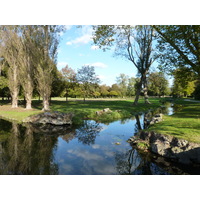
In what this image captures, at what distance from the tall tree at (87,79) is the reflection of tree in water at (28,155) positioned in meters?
26.1

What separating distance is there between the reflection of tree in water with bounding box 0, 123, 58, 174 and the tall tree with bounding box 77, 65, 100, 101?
26.1m

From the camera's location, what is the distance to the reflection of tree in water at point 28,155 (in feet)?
17.2

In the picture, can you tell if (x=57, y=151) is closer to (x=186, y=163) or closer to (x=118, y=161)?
(x=118, y=161)

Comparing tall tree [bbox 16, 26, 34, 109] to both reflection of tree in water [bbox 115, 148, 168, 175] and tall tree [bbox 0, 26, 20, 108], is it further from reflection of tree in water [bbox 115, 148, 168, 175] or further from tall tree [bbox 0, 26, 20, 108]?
reflection of tree in water [bbox 115, 148, 168, 175]

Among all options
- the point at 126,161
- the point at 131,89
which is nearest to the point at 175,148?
the point at 126,161

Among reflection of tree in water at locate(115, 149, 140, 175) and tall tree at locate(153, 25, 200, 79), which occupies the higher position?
tall tree at locate(153, 25, 200, 79)

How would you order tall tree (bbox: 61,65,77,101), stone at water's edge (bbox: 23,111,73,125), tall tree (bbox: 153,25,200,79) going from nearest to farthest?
tall tree (bbox: 153,25,200,79) < stone at water's edge (bbox: 23,111,73,125) < tall tree (bbox: 61,65,77,101)

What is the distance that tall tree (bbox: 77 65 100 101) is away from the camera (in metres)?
35.3

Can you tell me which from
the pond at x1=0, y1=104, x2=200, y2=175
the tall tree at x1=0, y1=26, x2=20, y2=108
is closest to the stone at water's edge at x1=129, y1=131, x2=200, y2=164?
the pond at x1=0, y1=104, x2=200, y2=175

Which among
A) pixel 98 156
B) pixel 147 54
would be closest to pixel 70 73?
pixel 147 54

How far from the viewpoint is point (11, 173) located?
16.4ft

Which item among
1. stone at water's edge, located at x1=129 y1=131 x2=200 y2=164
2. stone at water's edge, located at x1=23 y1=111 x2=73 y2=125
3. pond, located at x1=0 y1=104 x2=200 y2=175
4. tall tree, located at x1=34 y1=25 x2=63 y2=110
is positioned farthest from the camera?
tall tree, located at x1=34 y1=25 x2=63 y2=110

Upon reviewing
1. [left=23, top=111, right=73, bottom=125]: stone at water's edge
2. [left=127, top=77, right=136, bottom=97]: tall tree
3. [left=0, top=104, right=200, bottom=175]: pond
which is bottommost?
[left=0, top=104, right=200, bottom=175]: pond
